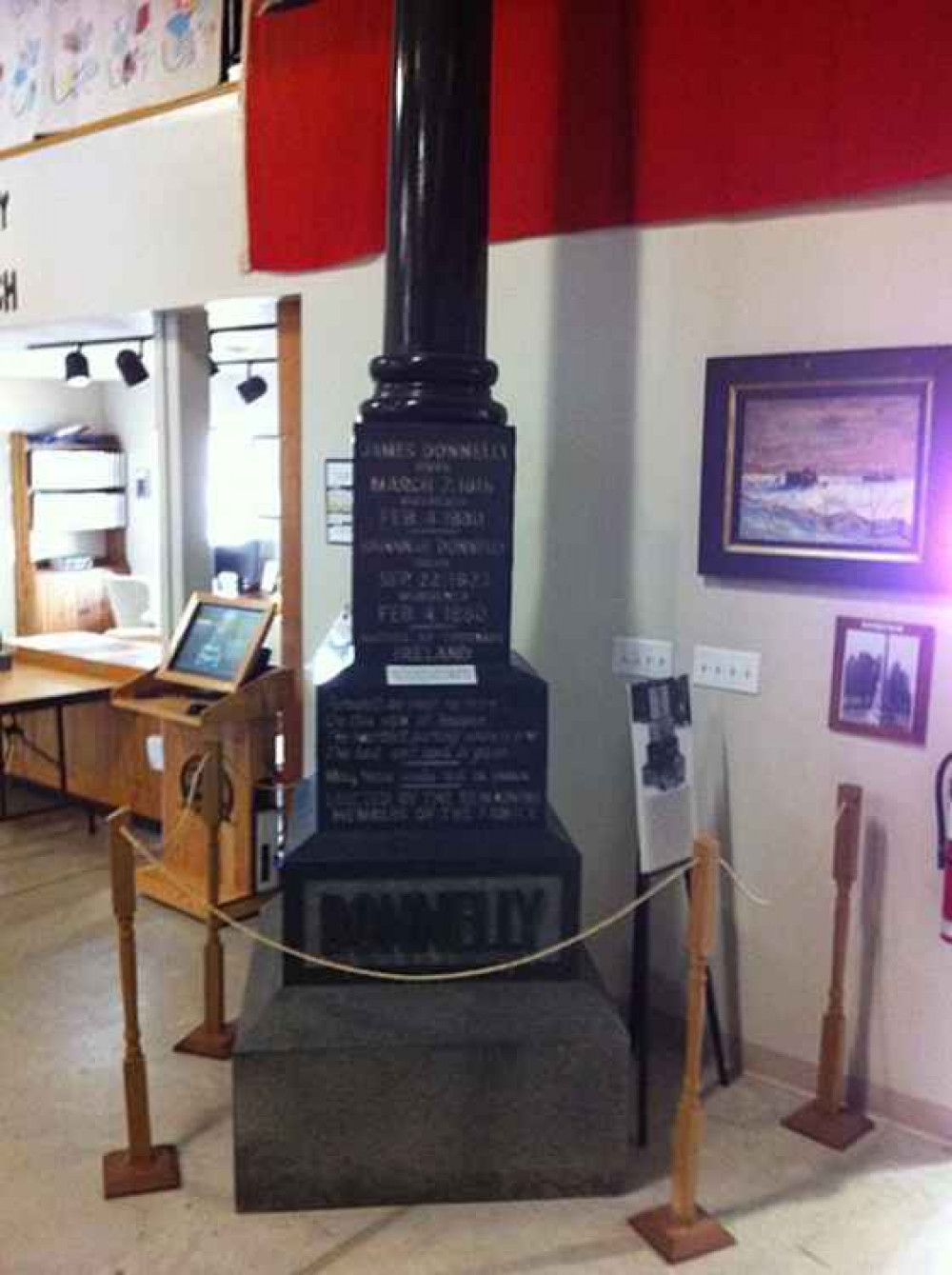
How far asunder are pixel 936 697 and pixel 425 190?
1.64m

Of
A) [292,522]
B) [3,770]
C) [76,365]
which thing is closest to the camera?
[292,522]

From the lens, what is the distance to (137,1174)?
2428 millimetres

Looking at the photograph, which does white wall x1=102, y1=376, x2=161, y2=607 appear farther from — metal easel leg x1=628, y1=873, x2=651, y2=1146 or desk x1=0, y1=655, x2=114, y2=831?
metal easel leg x1=628, y1=873, x2=651, y2=1146

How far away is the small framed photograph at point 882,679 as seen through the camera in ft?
8.50

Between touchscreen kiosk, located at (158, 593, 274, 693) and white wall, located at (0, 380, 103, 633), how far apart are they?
15.7 feet

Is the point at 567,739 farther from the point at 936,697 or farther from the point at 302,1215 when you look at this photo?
the point at 302,1215

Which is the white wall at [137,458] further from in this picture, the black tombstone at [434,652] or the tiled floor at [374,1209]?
the black tombstone at [434,652]

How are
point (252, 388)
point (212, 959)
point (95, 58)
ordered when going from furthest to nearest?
point (252, 388), point (95, 58), point (212, 959)

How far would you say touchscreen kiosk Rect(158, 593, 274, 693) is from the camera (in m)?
3.90

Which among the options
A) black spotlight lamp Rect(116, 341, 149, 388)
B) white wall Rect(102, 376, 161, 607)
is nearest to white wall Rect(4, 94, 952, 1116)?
black spotlight lamp Rect(116, 341, 149, 388)

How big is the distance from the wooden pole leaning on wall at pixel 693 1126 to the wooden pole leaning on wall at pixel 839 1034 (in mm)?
470

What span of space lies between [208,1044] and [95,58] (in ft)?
11.8

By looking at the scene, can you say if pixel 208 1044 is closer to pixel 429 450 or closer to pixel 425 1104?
pixel 425 1104

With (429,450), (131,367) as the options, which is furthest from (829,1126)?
(131,367)
